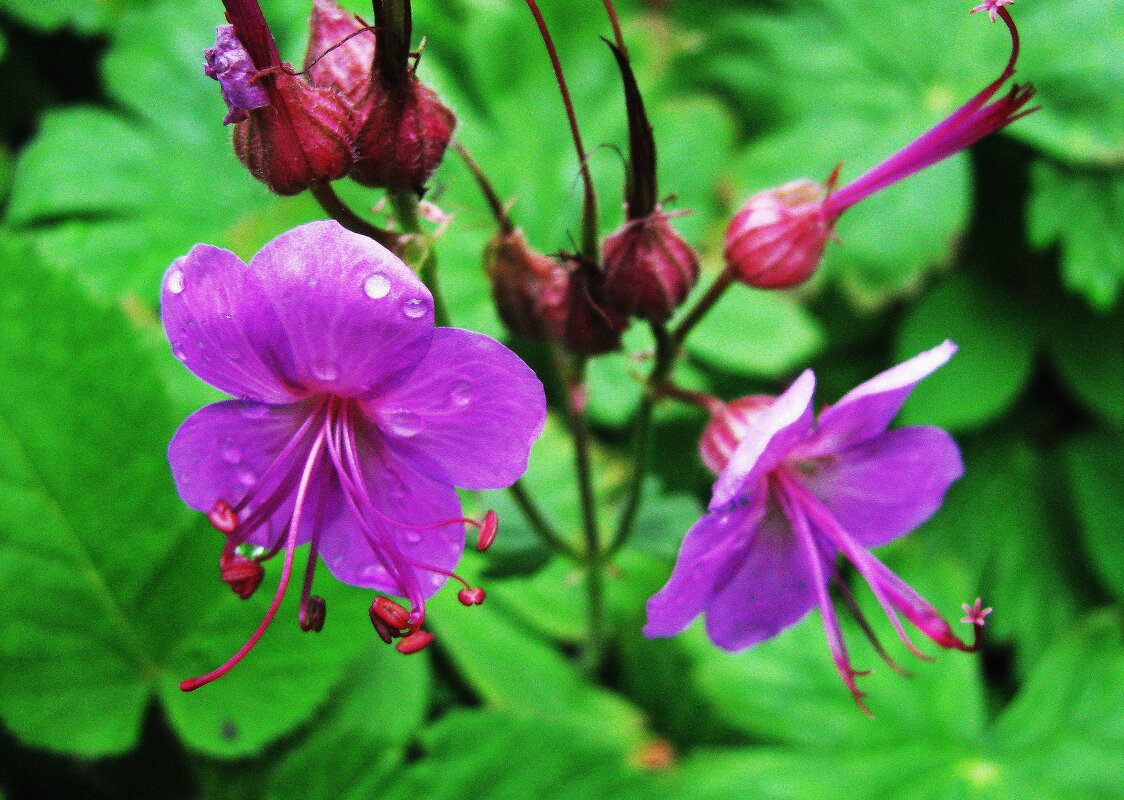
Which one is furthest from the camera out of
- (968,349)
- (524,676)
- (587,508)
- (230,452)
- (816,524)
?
(968,349)

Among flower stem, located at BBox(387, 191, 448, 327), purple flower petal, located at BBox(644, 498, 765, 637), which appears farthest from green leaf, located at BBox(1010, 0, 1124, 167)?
flower stem, located at BBox(387, 191, 448, 327)

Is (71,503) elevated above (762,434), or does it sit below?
below

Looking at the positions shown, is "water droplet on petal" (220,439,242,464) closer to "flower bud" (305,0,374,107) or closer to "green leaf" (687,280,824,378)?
"flower bud" (305,0,374,107)

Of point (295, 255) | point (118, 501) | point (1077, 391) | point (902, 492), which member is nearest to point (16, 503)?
point (118, 501)

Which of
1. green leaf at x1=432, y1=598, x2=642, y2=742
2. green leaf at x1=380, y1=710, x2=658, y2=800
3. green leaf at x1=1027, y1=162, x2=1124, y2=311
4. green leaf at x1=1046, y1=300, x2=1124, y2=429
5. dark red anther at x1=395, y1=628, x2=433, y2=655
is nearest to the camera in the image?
dark red anther at x1=395, y1=628, x2=433, y2=655

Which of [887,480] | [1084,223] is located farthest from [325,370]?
[1084,223]

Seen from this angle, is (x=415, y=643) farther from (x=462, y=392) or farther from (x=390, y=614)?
(x=462, y=392)
